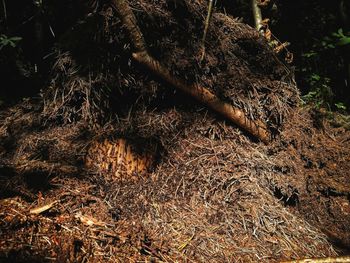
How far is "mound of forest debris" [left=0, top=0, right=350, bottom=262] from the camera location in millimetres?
2402

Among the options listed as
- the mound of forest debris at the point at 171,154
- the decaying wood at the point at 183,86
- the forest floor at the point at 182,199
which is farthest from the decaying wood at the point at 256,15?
the decaying wood at the point at 183,86

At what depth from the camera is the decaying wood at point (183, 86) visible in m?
2.82

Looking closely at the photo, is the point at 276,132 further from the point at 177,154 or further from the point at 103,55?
the point at 103,55

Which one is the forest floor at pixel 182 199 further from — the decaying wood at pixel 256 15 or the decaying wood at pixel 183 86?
the decaying wood at pixel 256 15

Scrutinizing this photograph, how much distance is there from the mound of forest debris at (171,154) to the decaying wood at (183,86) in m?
0.03

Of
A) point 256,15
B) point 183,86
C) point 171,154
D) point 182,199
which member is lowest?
point 182,199

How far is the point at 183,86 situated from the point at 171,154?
69 cm

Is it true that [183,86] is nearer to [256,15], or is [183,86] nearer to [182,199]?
[182,199]

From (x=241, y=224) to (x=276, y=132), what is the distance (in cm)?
134

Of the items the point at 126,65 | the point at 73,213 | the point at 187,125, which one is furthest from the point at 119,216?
the point at 126,65

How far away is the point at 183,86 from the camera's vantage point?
10.4 feet

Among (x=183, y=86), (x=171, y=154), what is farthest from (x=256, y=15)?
(x=171, y=154)

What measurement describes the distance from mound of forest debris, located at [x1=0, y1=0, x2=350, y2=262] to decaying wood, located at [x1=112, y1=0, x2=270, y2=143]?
28mm

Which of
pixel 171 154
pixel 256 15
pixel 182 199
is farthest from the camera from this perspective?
pixel 256 15
